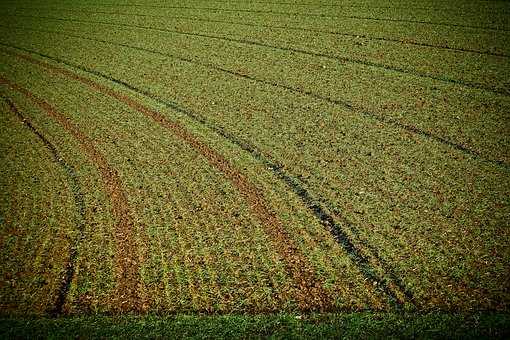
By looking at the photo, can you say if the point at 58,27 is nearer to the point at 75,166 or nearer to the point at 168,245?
the point at 75,166

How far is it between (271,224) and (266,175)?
56.4 inches

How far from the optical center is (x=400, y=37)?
1353 cm

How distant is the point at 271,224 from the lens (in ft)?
19.6

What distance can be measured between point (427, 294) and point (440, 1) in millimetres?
16350

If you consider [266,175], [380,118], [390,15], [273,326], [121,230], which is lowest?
[273,326]

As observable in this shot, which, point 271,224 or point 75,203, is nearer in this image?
point 271,224

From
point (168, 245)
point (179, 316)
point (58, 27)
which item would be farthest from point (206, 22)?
point (179, 316)

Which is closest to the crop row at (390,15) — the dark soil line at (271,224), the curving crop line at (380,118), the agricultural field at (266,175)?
the agricultural field at (266,175)

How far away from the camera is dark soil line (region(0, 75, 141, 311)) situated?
4.81m

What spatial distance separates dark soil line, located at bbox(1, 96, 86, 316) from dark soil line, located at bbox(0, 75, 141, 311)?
0.48 meters

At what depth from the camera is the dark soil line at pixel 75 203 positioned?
15.7 ft

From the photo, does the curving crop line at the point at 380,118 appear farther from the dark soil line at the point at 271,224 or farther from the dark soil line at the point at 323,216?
the dark soil line at the point at 271,224

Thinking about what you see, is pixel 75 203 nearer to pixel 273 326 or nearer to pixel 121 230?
pixel 121 230

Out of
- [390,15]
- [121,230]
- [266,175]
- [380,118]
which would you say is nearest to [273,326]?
[121,230]
